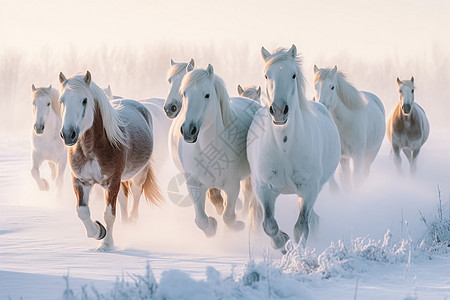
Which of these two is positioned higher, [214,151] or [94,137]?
[94,137]

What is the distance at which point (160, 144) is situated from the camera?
9.72m

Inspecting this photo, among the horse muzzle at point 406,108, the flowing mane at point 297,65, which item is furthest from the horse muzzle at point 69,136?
the horse muzzle at point 406,108

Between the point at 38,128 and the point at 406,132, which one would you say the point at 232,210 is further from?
the point at 406,132

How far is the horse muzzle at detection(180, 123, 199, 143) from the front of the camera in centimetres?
557

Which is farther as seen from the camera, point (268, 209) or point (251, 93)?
point (251, 93)

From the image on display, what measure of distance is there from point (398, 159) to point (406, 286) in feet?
26.9

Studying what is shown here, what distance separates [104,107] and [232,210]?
189 centimetres

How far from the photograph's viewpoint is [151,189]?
8656mm

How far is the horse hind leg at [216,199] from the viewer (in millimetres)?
7410

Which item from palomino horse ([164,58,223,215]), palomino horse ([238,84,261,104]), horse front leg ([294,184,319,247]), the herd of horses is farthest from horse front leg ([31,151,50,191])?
horse front leg ([294,184,319,247])

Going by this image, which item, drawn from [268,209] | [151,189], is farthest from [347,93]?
[268,209]

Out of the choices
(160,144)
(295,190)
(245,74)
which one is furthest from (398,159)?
(245,74)

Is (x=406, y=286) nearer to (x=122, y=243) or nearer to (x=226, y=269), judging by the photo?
(x=226, y=269)

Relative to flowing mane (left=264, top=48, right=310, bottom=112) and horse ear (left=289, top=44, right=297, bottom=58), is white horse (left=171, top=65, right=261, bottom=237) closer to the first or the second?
flowing mane (left=264, top=48, right=310, bottom=112)
